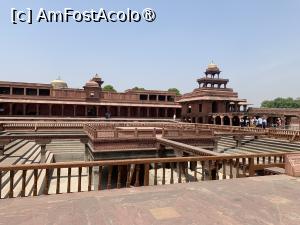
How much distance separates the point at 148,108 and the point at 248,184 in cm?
4097

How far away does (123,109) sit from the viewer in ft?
154

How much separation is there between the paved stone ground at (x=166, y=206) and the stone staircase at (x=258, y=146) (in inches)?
519

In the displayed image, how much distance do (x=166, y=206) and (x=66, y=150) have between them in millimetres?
21174

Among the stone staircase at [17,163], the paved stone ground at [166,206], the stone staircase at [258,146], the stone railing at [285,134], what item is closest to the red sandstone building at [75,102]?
the stone staircase at [17,163]

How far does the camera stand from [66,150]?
24578 millimetres

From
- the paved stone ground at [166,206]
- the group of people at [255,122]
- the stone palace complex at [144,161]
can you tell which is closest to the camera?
the paved stone ground at [166,206]

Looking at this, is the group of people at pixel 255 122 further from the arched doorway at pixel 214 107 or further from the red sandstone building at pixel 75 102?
the red sandstone building at pixel 75 102

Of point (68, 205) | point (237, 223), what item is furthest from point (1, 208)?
point (237, 223)

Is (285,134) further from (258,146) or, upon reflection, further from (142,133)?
(142,133)

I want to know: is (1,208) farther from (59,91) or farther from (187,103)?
(187,103)

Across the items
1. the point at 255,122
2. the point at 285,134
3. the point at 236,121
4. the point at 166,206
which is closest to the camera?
the point at 166,206

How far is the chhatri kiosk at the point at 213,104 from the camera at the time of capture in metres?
39.3

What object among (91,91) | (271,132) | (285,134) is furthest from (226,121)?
(91,91)

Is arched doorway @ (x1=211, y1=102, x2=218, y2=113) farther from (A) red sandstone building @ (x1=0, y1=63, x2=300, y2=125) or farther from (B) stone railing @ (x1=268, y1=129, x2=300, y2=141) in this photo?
(B) stone railing @ (x1=268, y1=129, x2=300, y2=141)
